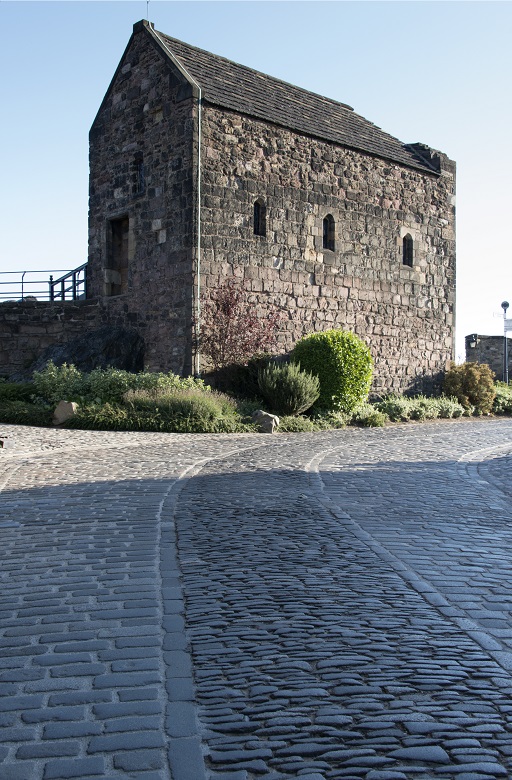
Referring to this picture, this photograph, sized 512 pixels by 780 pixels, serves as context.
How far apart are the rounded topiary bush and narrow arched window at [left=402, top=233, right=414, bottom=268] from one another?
20.2 ft

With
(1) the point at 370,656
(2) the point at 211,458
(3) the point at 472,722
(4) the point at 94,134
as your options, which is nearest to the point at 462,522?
(1) the point at 370,656

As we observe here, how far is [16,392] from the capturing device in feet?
61.0

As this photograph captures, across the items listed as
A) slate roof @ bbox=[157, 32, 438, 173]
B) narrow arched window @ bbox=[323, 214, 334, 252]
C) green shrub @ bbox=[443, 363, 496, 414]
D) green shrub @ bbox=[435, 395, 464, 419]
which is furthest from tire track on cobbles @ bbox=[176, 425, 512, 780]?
green shrub @ bbox=[443, 363, 496, 414]

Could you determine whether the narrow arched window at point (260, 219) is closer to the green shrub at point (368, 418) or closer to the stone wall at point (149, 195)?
the stone wall at point (149, 195)

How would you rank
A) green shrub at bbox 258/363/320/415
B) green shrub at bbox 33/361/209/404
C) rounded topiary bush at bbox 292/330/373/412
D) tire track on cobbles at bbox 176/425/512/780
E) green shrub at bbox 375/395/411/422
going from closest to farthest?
tire track on cobbles at bbox 176/425/512/780, green shrub at bbox 33/361/209/404, green shrub at bbox 258/363/320/415, rounded topiary bush at bbox 292/330/373/412, green shrub at bbox 375/395/411/422

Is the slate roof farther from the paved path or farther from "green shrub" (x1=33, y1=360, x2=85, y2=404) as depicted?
the paved path

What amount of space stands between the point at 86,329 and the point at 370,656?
18761 mm

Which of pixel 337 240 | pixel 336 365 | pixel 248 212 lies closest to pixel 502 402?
pixel 337 240

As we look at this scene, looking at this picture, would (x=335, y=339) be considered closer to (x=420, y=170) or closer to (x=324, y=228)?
(x=324, y=228)

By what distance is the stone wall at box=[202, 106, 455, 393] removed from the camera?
19.5 m

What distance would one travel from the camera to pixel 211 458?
12.2 metres

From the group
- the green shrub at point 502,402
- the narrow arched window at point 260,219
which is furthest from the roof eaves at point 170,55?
the green shrub at point 502,402

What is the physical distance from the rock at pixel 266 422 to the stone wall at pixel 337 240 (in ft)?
12.3

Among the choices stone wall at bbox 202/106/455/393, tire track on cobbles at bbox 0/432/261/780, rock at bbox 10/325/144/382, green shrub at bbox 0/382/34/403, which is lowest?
tire track on cobbles at bbox 0/432/261/780
